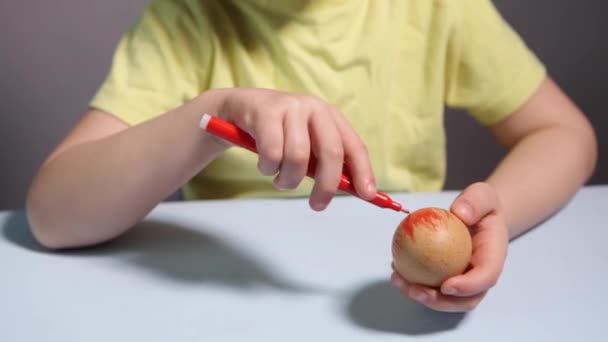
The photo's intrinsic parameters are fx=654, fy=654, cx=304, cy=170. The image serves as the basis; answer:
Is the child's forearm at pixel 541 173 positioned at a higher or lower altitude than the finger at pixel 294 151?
lower

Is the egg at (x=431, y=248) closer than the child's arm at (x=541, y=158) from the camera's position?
Yes

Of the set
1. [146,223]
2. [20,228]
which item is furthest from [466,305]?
[20,228]

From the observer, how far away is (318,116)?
0.44m

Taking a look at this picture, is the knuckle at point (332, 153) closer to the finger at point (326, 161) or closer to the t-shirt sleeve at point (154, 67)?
the finger at point (326, 161)

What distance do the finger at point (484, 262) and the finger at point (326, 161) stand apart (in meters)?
0.10

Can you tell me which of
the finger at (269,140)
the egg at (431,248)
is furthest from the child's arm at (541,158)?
the finger at (269,140)

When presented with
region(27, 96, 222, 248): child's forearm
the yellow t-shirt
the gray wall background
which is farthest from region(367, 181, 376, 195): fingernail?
the gray wall background

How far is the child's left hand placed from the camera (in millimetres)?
435

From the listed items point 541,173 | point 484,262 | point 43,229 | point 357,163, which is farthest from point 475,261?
point 43,229

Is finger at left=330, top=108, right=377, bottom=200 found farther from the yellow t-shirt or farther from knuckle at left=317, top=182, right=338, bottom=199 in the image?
the yellow t-shirt

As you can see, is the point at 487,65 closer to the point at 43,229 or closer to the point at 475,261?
the point at 475,261

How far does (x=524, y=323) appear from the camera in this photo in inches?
17.5

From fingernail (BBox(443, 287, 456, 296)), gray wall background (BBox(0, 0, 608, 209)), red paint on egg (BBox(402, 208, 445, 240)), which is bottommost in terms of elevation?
gray wall background (BBox(0, 0, 608, 209))

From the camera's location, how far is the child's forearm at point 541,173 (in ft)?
1.95
